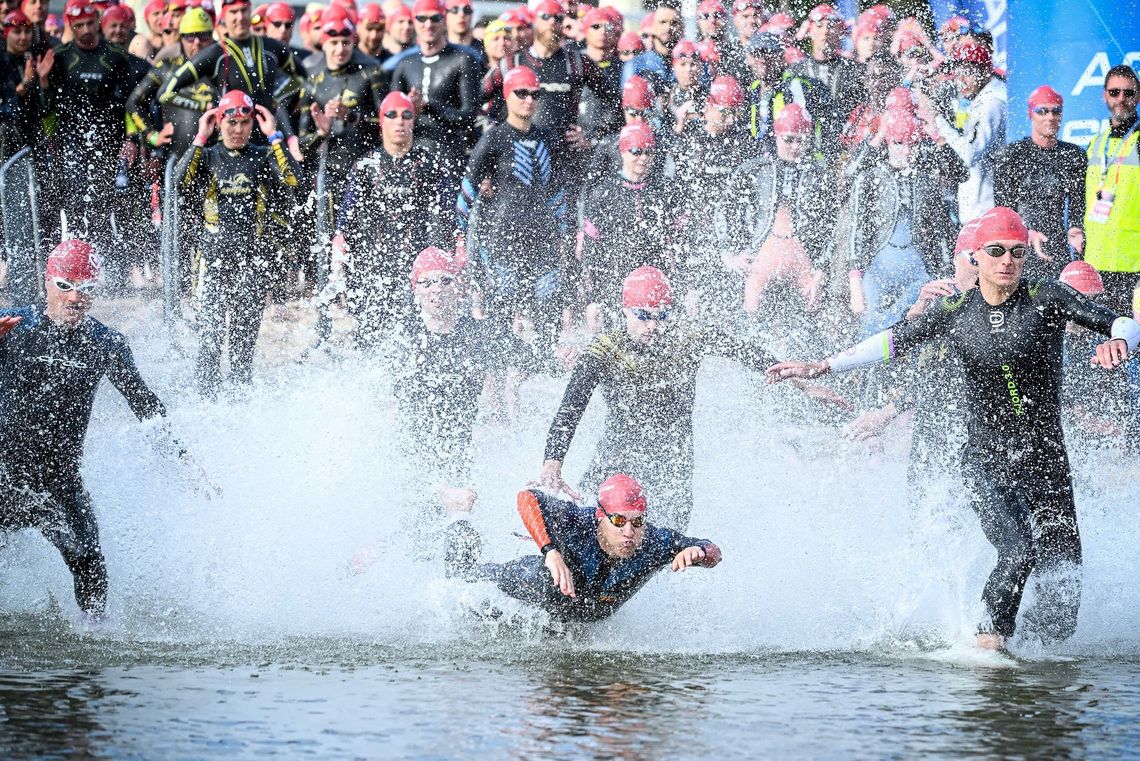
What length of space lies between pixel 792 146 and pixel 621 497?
5.15m

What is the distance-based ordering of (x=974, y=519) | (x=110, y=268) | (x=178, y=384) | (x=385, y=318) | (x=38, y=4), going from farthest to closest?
(x=110, y=268) → (x=38, y=4) → (x=178, y=384) → (x=385, y=318) → (x=974, y=519)

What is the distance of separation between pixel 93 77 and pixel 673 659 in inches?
290

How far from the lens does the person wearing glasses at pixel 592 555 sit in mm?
8641

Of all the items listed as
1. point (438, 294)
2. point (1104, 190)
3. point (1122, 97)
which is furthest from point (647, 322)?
point (1122, 97)

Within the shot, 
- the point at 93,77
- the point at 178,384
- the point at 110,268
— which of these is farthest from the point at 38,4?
the point at 178,384

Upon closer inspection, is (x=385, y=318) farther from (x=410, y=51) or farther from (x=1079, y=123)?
(x=1079, y=123)

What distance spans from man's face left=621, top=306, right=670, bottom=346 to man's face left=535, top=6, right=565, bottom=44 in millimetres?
4064

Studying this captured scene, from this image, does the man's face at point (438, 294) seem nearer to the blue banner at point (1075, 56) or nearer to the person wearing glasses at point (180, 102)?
the person wearing glasses at point (180, 102)

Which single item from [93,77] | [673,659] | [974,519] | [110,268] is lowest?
[673,659]

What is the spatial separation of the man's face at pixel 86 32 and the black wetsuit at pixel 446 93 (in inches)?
92.1

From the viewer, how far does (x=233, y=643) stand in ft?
29.0

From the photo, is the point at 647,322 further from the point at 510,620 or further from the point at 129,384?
the point at 129,384

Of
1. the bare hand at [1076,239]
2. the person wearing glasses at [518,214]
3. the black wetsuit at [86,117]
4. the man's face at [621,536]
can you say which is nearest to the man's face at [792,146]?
the person wearing glasses at [518,214]

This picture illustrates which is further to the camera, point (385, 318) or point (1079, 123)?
point (1079, 123)
